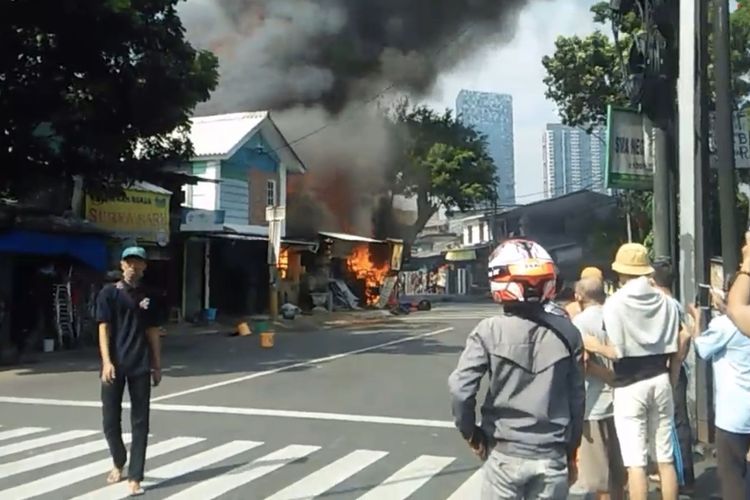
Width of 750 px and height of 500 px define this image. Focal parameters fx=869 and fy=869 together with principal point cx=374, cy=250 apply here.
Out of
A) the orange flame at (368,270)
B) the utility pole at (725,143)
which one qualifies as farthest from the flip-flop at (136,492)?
the orange flame at (368,270)

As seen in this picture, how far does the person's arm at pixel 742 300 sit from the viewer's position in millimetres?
3520

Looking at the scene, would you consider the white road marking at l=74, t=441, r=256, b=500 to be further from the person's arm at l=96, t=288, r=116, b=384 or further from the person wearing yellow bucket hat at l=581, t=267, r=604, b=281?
the person wearing yellow bucket hat at l=581, t=267, r=604, b=281

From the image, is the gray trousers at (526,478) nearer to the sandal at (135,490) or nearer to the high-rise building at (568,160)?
the sandal at (135,490)

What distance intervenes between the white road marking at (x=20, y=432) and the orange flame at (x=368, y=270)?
87.8 ft

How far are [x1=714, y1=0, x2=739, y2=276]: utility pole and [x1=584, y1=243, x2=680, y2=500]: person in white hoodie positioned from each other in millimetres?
2146

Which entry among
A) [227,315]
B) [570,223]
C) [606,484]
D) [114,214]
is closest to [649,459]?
[606,484]

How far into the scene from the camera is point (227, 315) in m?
26.8

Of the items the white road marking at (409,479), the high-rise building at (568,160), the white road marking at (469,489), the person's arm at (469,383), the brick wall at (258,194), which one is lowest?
the white road marking at (469,489)

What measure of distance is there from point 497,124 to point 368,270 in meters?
19.8

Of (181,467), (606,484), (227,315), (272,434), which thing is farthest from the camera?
(227,315)

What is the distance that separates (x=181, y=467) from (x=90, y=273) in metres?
12.1

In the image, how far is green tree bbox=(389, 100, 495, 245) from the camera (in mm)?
44312

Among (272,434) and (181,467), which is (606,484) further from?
(272,434)

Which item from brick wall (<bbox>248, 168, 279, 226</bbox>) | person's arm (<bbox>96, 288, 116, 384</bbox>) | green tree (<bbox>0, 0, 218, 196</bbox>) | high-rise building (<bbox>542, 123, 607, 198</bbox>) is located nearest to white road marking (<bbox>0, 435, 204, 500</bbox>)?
person's arm (<bbox>96, 288, 116, 384</bbox>)
